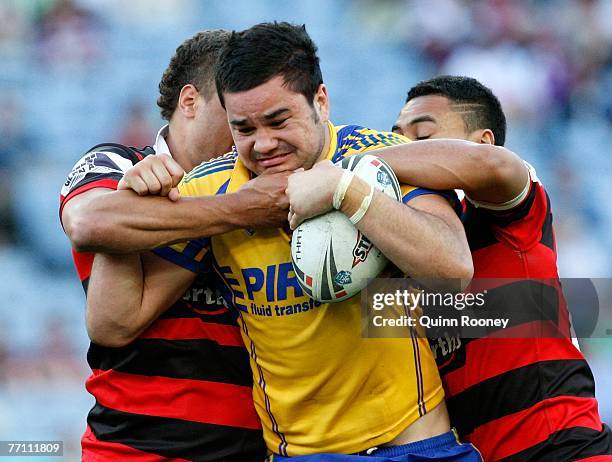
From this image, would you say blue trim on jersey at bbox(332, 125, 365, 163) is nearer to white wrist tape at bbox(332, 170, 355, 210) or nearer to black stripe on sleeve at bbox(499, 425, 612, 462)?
white wrist tape at bbox(332, 170, 355, 210)

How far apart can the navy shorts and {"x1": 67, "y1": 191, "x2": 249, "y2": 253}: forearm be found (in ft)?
2.99

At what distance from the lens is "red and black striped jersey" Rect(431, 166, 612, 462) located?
357cm

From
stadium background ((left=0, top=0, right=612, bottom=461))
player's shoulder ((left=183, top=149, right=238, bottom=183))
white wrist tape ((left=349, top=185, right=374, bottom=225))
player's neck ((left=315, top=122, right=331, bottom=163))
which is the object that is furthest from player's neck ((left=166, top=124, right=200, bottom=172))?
stadium background ((left=0, top=0, right=612, bottom=461))

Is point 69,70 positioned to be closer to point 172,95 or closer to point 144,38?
point 144,38

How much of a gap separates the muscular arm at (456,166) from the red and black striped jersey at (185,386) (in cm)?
104

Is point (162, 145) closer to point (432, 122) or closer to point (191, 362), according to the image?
point (191, 362)

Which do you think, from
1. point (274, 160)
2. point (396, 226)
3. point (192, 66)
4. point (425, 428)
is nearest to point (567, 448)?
point (425, 428)

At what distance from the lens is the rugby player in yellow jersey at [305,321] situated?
323cm

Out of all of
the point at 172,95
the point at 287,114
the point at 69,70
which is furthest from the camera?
the point at 69,70

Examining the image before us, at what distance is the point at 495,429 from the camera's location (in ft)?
11.8

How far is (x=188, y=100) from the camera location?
4.24 meters

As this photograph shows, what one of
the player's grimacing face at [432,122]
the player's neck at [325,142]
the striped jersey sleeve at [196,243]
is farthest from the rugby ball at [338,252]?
the player's grimacing face at [432,122]

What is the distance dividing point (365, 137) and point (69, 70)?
18.7 ft

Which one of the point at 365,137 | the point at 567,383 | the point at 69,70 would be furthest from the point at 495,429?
the point at 69,70
